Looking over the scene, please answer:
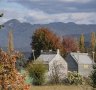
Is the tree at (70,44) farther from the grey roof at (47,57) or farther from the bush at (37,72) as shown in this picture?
the bush at (37,72)

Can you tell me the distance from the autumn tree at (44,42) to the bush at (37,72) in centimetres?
5038

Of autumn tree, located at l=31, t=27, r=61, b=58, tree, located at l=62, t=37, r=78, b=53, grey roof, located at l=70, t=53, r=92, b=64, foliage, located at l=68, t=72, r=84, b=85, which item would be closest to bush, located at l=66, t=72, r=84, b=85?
foliage, located at l=68, t=72, r=84, b=85

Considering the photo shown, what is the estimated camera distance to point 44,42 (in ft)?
359

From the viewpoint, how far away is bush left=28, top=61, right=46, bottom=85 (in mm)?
56688

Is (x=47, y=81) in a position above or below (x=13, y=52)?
below

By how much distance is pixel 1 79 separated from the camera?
13.7 metres

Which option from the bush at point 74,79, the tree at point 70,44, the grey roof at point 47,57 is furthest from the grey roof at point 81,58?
the bush at point 74,79

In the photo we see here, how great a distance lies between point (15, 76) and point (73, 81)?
46.4m

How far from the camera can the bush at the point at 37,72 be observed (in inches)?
2232

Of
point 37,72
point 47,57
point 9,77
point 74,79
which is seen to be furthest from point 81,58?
point 9,77

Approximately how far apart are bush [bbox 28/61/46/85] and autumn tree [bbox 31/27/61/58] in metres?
50.4

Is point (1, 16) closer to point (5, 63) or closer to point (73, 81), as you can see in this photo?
point (5, 63)

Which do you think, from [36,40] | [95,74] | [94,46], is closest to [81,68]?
[36,40]

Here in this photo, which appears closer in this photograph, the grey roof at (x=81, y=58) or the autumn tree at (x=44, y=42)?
the grey roof at (x=81, y=58)
